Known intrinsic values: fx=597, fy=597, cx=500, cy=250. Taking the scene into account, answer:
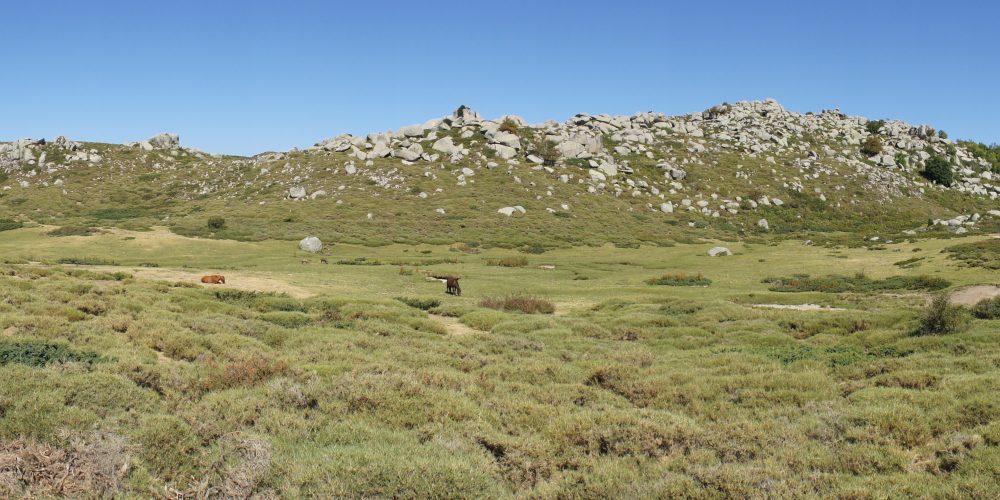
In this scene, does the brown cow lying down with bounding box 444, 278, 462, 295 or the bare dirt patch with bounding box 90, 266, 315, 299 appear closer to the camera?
the bare dirt patch with bounding box 90, 266, 315, 299

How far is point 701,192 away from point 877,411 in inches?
3897

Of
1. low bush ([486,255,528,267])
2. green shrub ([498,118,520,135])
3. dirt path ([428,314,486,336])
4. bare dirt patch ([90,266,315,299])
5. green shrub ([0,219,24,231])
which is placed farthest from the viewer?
green shrub ([498,118,520,135])

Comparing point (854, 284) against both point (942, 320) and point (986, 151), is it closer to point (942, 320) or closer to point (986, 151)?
point (942, 320)

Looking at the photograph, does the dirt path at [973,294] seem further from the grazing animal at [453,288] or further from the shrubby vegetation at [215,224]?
the shrubby vegetation at [215,224]

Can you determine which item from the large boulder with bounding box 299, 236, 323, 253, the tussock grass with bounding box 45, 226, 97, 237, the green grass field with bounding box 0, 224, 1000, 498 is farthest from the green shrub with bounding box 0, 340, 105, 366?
the tussock grass with bounding box 45, 226, 97, 237

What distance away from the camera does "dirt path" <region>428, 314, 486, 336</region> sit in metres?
23.3

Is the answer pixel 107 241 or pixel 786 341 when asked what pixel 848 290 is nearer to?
pixel 786 341

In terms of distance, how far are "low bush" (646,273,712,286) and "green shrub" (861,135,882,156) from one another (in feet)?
372

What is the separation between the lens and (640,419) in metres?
11.2

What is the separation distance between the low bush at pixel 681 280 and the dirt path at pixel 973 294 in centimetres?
1728

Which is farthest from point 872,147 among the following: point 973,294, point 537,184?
point 973,294

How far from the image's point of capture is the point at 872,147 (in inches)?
5217

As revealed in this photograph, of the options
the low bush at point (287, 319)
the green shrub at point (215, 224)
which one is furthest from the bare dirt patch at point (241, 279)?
the green shrub at point (215, 224)

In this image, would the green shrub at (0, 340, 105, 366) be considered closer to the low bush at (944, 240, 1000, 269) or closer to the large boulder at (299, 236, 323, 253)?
the large boulder at (299, 236, 323, 253)
